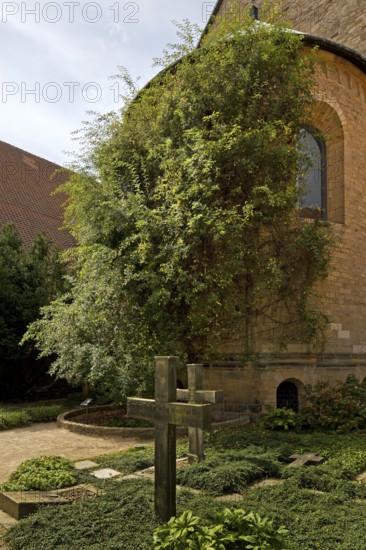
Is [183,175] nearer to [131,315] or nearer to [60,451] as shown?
[131,315]

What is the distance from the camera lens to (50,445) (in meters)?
8.18

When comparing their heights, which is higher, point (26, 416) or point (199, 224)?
point (199, 224)

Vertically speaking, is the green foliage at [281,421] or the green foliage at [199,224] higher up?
the green foliage at [199,224]

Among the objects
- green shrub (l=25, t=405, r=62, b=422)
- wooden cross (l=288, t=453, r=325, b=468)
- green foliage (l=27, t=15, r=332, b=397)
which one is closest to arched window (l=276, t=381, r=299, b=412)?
green foliage (l=27, t=15, r=332, b=397)

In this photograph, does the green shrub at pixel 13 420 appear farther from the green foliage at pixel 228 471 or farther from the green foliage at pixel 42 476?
the green foliage at pixel 228 471

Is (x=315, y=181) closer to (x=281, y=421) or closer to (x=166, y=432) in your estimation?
(x=281, y=421)

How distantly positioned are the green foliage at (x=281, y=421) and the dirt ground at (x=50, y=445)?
6.96 ft

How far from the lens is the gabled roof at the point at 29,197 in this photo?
66.8ft

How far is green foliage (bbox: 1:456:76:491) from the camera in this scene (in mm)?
4932

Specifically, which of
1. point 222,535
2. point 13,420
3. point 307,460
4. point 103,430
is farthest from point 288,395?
point 222,535

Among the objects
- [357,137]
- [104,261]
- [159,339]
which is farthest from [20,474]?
[357,137]

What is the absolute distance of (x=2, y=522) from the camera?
4.26 meters

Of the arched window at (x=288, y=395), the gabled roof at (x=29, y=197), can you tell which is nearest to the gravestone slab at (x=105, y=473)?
the arched window at (x=288, y=395)

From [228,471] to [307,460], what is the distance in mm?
1413
